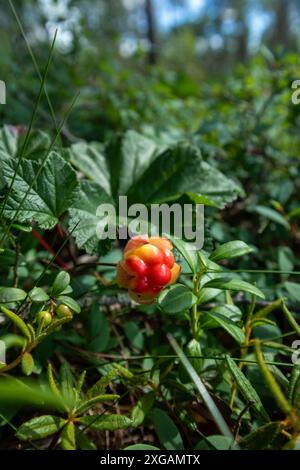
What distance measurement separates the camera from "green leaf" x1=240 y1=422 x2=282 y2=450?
51 centimetres

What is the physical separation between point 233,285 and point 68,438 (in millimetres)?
A: 307

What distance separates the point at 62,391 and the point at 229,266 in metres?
0.53

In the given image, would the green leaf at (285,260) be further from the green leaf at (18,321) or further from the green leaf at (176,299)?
the green leaf at (18,321)

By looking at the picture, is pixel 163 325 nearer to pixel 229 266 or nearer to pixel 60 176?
pixel 229 266

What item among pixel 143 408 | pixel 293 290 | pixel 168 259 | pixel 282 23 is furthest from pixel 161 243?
pixel 282 23

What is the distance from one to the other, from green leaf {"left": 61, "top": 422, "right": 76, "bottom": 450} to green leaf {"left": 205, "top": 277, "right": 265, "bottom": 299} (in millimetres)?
275

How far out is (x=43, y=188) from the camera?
71cm

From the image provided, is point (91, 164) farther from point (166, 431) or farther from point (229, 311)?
point (166, 431)

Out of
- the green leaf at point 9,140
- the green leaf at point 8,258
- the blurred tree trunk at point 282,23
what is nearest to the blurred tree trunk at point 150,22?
the green leaf at point 9,140

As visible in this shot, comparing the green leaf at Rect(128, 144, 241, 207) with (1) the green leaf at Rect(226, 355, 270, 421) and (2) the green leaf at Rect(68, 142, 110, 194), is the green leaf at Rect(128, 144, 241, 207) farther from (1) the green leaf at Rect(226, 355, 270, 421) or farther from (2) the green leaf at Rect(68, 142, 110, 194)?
(1) the green leaf at Rect(226, 355, 270, 421)

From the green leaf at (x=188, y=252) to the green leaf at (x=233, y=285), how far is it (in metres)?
0.03

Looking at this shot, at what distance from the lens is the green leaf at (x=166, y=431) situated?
611 mm

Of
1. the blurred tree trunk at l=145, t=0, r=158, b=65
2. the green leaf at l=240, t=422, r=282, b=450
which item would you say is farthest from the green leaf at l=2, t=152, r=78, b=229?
the blurred tree trunk at l=145, t=0, r=158, b=65

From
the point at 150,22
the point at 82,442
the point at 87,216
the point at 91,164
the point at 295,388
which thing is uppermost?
the point at 150,22
